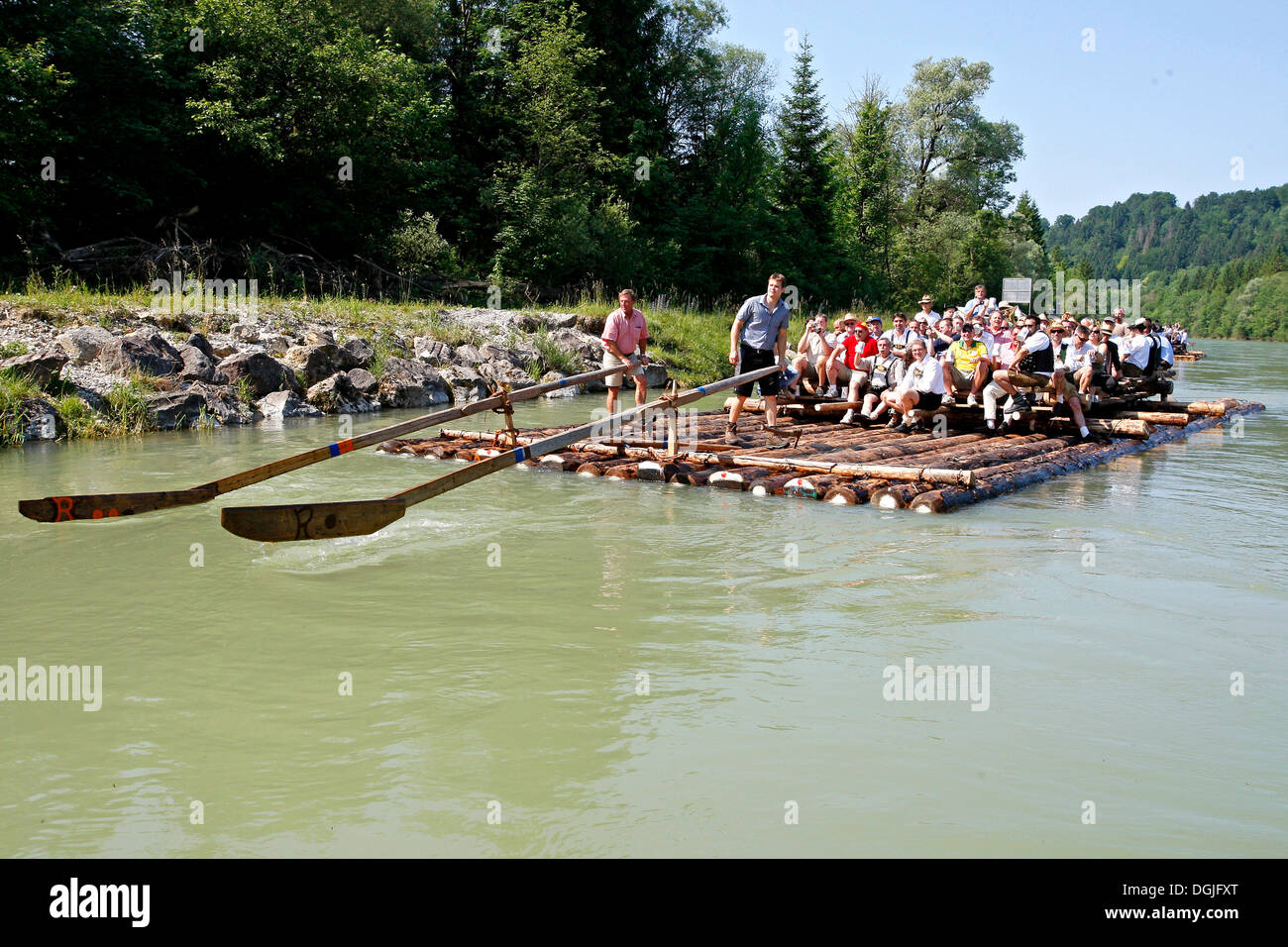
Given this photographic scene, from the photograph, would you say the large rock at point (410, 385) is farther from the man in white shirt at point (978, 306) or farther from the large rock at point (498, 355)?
the man in white shirt at point (978, 306)

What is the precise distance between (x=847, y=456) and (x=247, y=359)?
10257mm

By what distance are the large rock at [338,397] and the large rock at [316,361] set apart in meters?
0.22

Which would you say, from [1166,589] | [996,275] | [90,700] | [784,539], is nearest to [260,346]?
[784,539]

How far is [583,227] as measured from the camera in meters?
31.9

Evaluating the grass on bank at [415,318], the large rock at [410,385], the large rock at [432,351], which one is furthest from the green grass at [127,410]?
the large rock at [432,351]

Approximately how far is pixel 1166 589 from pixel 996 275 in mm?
54498

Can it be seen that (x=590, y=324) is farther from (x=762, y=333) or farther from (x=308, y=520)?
(x=308, y=520)

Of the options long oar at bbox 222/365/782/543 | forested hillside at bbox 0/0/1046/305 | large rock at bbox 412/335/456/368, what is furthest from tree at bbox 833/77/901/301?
long oar at bbox 222/365/782/543

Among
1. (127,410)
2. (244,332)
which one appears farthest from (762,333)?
(244,332)

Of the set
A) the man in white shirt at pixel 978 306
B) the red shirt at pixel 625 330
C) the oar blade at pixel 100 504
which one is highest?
the man in white shirt at pixel 978 306

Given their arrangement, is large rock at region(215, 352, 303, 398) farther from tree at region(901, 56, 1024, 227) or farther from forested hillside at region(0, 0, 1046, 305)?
tree at region(901, 56, 1024, 227)

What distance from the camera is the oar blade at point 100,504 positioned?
594 cm

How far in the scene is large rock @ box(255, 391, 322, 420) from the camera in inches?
650

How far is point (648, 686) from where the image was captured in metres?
5.48
